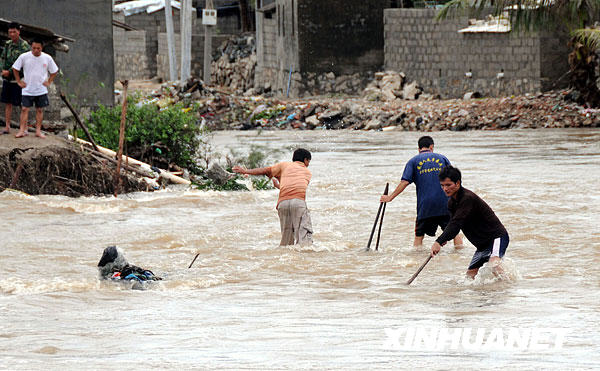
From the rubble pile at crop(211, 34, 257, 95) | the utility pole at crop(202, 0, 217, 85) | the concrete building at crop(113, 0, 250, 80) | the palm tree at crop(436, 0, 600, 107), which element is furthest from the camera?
the concrete building at crop(113, 0, 250, 80)

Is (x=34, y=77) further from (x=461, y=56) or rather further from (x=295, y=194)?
(x=461, y=56)

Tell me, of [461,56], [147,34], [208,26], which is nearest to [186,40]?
[208,26]

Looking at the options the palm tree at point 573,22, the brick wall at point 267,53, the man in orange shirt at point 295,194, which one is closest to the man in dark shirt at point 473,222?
the man in orange shirt at point 295,194

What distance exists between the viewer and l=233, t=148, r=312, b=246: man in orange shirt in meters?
10.7

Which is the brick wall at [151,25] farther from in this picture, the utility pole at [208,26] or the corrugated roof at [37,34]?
the corrugated roof at [37,34]

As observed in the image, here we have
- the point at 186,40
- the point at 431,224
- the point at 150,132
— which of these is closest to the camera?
the point at 431,224

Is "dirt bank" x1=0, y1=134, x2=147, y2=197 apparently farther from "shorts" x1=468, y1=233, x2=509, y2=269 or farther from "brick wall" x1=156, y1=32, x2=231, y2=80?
"brick wall" x1=156, y1=32, x2=231, y2=80

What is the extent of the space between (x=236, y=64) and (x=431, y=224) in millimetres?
37331

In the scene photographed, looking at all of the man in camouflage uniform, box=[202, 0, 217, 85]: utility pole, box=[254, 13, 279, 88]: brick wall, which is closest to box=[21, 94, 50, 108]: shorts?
the man in camouflage uniform

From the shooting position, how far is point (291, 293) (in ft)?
30.1

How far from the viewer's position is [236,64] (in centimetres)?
4759

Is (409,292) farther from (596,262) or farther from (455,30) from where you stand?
(455,30)

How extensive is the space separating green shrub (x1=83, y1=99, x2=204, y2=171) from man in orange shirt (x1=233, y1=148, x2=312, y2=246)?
7115 millimetres

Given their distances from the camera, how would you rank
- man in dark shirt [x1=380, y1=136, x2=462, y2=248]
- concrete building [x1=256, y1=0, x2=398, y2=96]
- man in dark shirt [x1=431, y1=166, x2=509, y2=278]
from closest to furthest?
man in dark shirt [x1=431, y1=166, x2=509, y2=278]
man in dark shirt [x1=380, y1=136, x2=462, y2=248]
concrete building [x1=256, y1=0, x2=398, y2=96]
